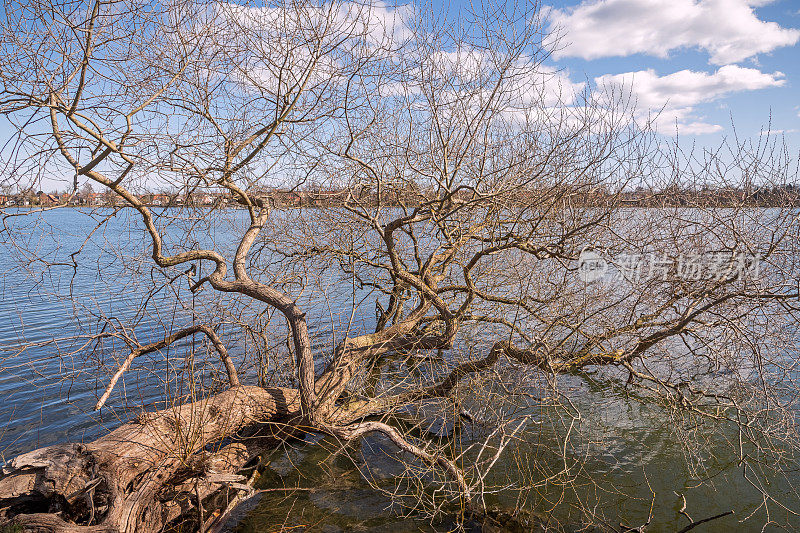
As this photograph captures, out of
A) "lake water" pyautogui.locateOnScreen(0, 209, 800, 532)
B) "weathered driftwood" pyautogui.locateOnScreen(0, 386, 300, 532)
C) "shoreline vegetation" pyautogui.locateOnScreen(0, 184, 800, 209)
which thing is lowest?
"lake water" pyautogui.locateOnScreen(0, 209, 800, 532)

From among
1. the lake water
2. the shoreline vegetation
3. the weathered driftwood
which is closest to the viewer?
the weathered driftwood

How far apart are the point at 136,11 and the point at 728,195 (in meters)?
6.32

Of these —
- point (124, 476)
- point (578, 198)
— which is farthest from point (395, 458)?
point (578, 198)

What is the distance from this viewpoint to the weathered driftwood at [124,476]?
4379 mm

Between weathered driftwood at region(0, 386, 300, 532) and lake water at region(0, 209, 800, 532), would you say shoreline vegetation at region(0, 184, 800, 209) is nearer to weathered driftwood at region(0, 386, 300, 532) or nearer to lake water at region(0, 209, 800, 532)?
lake water at region(0, 209, 800, 532)

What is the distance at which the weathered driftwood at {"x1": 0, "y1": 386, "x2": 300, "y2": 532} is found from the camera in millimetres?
4379

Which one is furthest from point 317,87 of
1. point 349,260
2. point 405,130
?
point 349,260

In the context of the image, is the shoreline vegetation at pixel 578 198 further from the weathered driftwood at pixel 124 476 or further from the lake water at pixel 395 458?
the weathered driftwood at pixel 124 476

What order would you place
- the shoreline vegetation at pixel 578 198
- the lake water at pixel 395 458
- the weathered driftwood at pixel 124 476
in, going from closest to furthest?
the weathered driftwood at pixel 124 476 < the shoreline vegetation at pixel 578 198 < the lake water at pixel 395 458

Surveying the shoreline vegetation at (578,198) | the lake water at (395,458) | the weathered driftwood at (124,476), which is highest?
the shoreline vegetation at (578,198)

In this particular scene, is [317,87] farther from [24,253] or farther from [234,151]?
[24,253]

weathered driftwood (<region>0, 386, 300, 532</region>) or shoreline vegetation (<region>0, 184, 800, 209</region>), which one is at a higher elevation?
shoreline vegetation (<region>0, 184, 800, 209</region>)

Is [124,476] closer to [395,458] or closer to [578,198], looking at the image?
[395,458]

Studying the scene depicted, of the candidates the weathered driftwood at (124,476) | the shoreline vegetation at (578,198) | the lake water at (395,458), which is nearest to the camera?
the weathered driftwood at (124,476)
